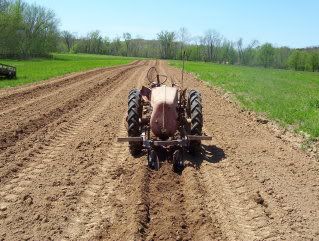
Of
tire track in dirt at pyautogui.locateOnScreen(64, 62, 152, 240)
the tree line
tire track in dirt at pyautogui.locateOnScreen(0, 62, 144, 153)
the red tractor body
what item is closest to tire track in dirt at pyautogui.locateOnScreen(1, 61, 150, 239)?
tire track in dirt at pyautogui.locateOnScreen(64, 62, 152, 240)

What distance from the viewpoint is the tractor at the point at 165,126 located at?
24.7 feet

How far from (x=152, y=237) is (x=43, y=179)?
8.46 feet

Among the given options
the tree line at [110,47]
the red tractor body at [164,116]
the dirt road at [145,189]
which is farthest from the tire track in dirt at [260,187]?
the tree line at [110,47]

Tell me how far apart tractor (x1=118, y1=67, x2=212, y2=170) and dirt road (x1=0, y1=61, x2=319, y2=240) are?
0.85ft

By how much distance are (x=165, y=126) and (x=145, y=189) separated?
158 cm

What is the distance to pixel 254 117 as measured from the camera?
13.4 metres

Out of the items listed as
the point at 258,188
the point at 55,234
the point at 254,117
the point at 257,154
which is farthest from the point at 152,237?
the point at 254,117

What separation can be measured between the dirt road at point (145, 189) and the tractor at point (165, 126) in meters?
0.26

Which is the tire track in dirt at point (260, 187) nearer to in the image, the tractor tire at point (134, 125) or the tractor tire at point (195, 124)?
the tractor tire at point (195, 124)

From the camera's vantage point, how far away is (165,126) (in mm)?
7559

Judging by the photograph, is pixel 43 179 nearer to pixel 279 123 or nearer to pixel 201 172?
pixel 201 172

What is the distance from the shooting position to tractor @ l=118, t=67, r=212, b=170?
752 cm

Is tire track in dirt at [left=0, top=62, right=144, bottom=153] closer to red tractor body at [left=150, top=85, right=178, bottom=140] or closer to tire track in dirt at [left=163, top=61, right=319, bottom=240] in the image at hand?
red tractor body at [left=150, top=85, right=178, bottom=140]

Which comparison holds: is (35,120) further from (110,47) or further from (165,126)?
(110,47)
